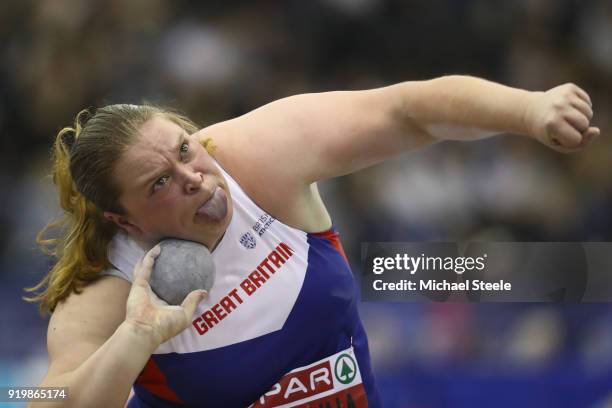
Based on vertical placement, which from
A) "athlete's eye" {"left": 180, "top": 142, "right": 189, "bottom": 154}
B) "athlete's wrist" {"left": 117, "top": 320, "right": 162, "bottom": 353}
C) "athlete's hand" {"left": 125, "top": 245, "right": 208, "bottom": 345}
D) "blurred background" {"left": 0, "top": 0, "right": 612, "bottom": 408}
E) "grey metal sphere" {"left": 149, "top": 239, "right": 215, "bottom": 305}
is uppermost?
"blurred background" {"left": 0, "top": 0, "right": 612, "bottom": 408}

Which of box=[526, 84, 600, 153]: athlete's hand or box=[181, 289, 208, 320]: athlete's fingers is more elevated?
box=[526, 84, 600, 153]: athlete's hand

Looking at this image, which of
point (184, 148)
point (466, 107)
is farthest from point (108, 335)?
point (466, 107)

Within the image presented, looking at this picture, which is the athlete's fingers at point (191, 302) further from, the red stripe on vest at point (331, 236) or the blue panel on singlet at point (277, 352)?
the red stripe on vest at point (331, 236)

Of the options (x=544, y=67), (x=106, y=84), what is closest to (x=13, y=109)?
(x=106, y=84)

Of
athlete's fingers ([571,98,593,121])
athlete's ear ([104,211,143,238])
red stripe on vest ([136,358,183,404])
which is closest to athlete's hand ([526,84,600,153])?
athlete's fingers ([571,98,593,121])

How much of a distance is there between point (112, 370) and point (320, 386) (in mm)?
548

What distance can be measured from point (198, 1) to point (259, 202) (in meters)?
3.17

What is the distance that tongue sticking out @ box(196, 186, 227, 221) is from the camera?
1964mm

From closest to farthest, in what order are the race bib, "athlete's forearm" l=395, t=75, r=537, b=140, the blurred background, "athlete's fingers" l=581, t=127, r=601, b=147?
"athlete's fingers" l=581, t=127, r=601, b=147
"athlete's forearm" l=395, t=75, r=537, b=140
the race bib
the blurred background

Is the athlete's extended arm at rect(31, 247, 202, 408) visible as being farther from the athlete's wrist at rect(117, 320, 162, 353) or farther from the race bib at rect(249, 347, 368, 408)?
the race bib at rect(249, 347, 368, 408)

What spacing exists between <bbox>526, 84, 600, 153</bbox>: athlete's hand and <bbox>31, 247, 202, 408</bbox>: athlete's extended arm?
805 mm

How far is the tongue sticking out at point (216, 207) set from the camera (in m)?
1.96

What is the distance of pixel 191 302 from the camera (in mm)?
1909

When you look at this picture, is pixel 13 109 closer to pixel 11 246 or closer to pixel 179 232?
pixel 11 246
